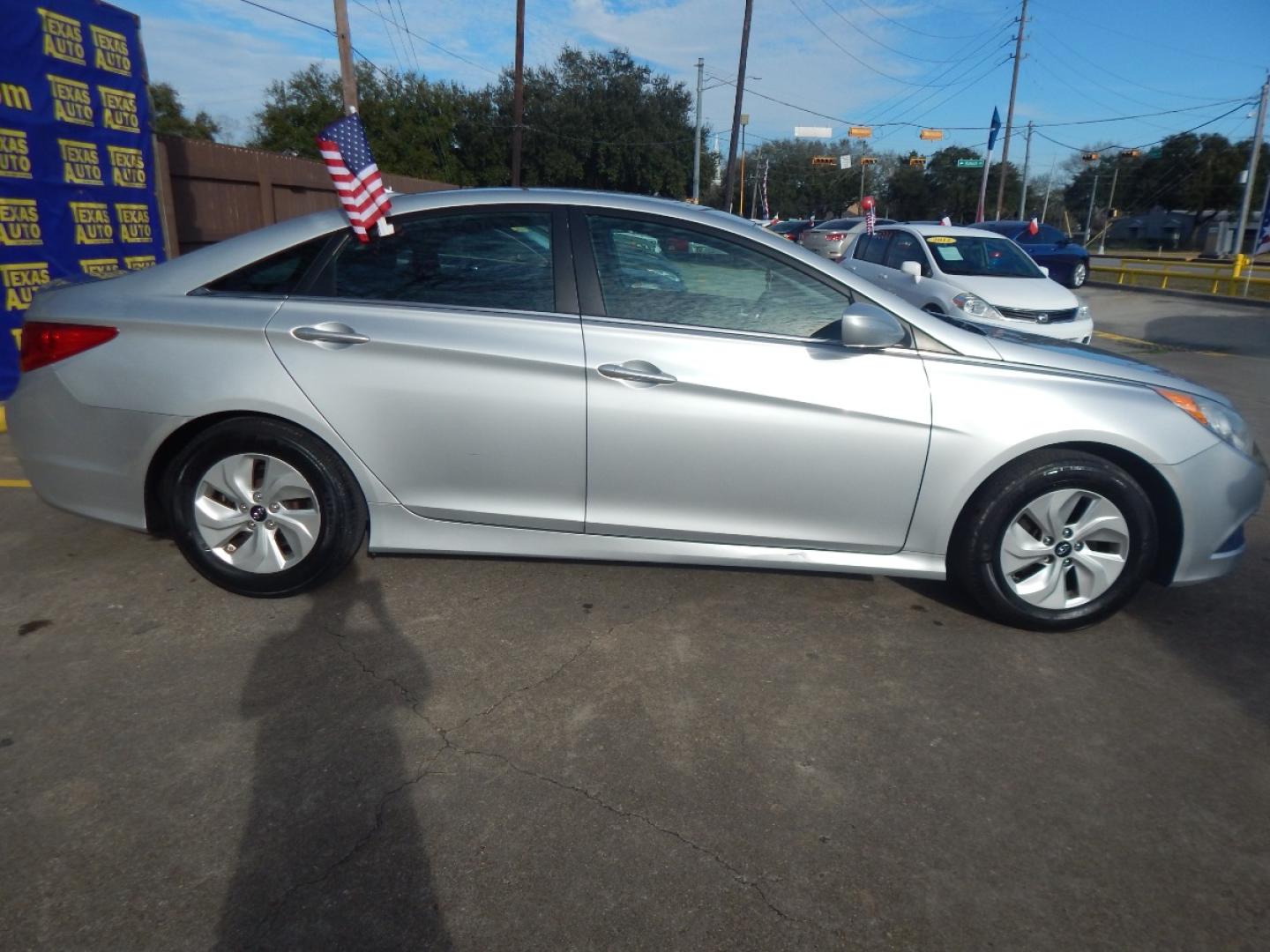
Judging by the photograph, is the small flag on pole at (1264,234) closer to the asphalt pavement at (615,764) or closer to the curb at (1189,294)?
the curb at (1189,294)

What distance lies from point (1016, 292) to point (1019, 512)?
729cm

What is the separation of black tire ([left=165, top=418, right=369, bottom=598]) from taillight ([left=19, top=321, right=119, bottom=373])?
21.4 inches

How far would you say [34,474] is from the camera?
3490 millimetres

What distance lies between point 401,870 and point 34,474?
99.6 inches

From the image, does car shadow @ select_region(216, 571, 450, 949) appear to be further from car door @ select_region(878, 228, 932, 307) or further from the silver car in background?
the silver car in background

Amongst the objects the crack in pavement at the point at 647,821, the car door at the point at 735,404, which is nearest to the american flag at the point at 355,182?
the car door at the point at 735,404

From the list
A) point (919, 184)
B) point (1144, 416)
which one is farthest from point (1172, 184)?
point (1144, 416)

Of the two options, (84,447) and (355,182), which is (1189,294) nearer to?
(355,182)

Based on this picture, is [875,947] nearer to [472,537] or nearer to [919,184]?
[472,537]

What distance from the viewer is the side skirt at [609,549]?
11.0 ft

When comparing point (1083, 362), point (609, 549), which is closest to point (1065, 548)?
point (1083, 362)

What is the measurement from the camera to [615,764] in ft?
8.32

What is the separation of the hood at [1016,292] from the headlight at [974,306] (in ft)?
0.55

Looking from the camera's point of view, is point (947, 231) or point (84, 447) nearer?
point (84, 447)
